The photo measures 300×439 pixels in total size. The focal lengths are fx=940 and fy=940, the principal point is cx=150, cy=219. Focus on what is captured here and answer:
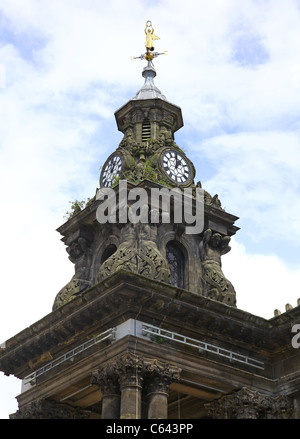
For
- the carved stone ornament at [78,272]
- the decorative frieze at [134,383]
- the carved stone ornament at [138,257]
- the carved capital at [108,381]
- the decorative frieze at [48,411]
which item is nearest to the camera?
the decorative frieze at [134,383]

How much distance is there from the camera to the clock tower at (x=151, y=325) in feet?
124

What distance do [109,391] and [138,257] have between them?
7.21 meters

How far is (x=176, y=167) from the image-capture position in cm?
4916

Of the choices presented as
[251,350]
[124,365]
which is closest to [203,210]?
[251,350]

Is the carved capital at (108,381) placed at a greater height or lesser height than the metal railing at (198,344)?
lesser

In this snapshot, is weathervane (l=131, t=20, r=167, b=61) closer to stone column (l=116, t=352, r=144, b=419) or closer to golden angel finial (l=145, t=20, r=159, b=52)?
golden angel finial (l=145, t=20, r=159, b=52)

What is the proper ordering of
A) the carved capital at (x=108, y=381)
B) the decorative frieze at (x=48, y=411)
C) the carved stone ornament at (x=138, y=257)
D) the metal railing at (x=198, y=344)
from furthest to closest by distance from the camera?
the carved stone ornament at (x=138, y=257) < the decorative frieze at (x=48, y=411) < the metal railing at (x=198, y=344) < the carved capital at (x=108, y=381)

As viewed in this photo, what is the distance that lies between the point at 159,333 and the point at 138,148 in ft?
44.6

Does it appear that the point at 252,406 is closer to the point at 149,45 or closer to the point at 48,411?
the point at 48,411

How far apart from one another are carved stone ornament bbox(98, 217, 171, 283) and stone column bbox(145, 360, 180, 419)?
5.28 meters

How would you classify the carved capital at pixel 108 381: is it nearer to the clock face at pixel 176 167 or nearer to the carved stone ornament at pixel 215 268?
the carved stone ornament at pixel 215 268

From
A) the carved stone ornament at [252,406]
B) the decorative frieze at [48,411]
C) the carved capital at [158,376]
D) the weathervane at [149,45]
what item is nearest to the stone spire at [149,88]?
the weathervane at [149,45]

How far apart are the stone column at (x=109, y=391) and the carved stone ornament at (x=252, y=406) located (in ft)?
17.4
